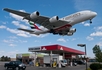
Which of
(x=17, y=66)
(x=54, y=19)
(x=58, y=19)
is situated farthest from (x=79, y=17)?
(x=17, y=66)

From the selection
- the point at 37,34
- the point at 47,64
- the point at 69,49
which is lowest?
the point at 47,64

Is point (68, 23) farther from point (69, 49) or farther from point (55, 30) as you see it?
point (69, 49)

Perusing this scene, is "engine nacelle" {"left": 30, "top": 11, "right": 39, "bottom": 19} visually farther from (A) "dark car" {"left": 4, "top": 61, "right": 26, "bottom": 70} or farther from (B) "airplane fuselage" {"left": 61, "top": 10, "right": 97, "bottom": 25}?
(A) "dark car" {"left": 4, "top": 61, "right": 26, "bottom": 70}

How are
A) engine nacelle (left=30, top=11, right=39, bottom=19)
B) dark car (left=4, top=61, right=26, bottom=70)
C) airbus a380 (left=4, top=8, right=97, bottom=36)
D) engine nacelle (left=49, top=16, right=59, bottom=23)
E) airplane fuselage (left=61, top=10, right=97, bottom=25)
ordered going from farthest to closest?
1. engine nacelle (left=49, top=16, right=59, bottom=23)
2. airplane fuselage (left=61, top=10, right=97, bottom=25)
3. airbus a380 (left=4, top=8, right=97, bottom=36)
4. engine nacelle (left=30, top=11, right=39, bottom=19)
5. dark car (left=4, top=61, right=26, bottom=70)

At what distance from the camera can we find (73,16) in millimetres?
31500

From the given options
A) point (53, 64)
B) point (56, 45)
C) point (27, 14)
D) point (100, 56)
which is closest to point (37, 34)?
point (56, 45)

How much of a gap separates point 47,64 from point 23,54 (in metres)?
22.7

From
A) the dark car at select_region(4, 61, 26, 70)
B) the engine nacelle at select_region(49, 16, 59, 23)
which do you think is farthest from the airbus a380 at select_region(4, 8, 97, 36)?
the dark car at select_region(4, 61, 26, 70)

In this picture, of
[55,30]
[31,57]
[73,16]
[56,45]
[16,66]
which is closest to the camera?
[16,66]

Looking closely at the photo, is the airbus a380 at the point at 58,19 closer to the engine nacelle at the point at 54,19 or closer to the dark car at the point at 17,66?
the engine nacelle at the point at 54,19

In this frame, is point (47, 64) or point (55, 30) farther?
point (47, 64)

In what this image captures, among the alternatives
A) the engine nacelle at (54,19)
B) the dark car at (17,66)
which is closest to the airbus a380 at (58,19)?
the engine nacelle at (54,19)

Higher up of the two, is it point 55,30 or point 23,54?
point 55,30

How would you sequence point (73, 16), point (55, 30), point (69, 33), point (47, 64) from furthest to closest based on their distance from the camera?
1. point (47, 64)
2. point (69, 33)
3. point (55, 30)
4. point (73, 16)
